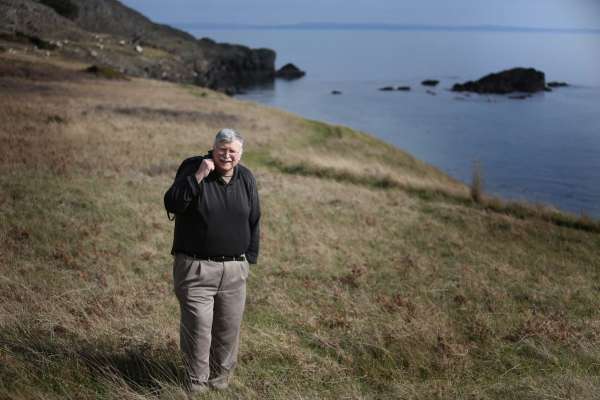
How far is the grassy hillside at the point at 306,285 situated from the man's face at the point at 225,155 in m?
2.22

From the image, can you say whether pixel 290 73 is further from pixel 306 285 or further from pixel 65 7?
pixel 306 285

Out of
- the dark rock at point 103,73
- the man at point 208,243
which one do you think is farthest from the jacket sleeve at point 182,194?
the dark rock at point 103,73

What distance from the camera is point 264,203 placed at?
17.2 metres

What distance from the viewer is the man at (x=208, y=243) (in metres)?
5.18

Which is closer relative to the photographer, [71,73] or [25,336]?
[25,336]

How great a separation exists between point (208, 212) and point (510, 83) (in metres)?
101

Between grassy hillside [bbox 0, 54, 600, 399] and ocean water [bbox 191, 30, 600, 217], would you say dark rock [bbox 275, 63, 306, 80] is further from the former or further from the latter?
grassy hillside [bbox 0, 54, 600, 399]

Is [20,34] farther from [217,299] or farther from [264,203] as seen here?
[217,299]

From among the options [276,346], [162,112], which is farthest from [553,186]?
[276,346]

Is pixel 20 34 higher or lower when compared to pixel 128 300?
higher

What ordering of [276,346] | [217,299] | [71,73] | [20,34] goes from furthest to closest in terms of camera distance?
1. [20,34]
2. [71,73]
3. [276,346]
4. [217,299]

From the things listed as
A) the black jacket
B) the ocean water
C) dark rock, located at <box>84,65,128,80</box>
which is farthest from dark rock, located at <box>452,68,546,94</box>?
the black jacket

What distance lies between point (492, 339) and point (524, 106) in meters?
77.3

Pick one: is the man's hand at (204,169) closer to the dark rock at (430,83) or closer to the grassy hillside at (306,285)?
the grassy hillside at (306,285)
